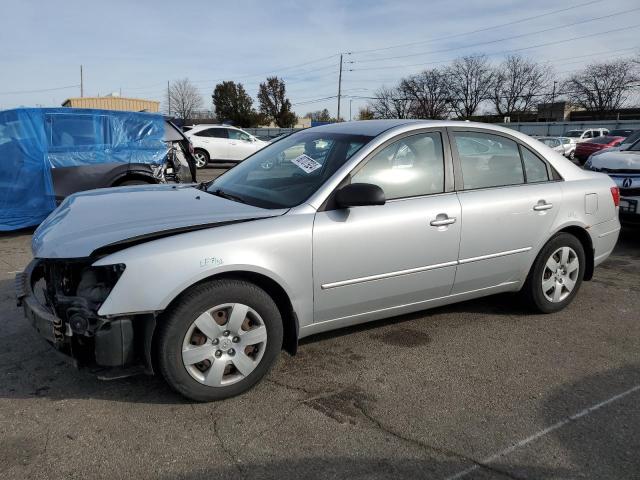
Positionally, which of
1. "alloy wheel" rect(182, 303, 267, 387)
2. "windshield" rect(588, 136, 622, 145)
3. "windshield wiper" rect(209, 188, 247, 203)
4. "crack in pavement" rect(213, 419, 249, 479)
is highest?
"windshield" rect(588, 136, 622, 145)

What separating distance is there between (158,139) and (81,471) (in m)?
6.38

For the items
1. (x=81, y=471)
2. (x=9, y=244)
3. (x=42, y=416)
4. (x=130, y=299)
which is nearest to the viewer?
(x=81, y=471)

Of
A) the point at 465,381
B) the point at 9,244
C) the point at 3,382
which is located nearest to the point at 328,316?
the point at 465,381

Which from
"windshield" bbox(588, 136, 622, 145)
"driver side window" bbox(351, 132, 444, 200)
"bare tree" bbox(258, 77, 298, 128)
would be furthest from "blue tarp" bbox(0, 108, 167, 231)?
"bare tree" bbox(258, 77, 298, 128)

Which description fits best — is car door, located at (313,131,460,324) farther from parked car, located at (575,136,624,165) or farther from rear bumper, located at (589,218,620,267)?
parked car, located at (575,136,624,165)

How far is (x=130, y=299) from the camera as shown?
2660 millimetres

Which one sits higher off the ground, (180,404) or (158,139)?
(158,139)

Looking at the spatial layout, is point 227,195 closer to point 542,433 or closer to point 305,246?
point 305,246

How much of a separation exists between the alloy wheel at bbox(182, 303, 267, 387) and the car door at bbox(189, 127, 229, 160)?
633 inches

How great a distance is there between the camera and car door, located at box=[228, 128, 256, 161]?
738 inches

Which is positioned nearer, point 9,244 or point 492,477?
point 492,477

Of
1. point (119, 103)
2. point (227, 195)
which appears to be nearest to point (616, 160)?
point (227, 195)

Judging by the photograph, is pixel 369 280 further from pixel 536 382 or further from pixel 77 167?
pixel 77 167

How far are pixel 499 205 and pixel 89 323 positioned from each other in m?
2.89
